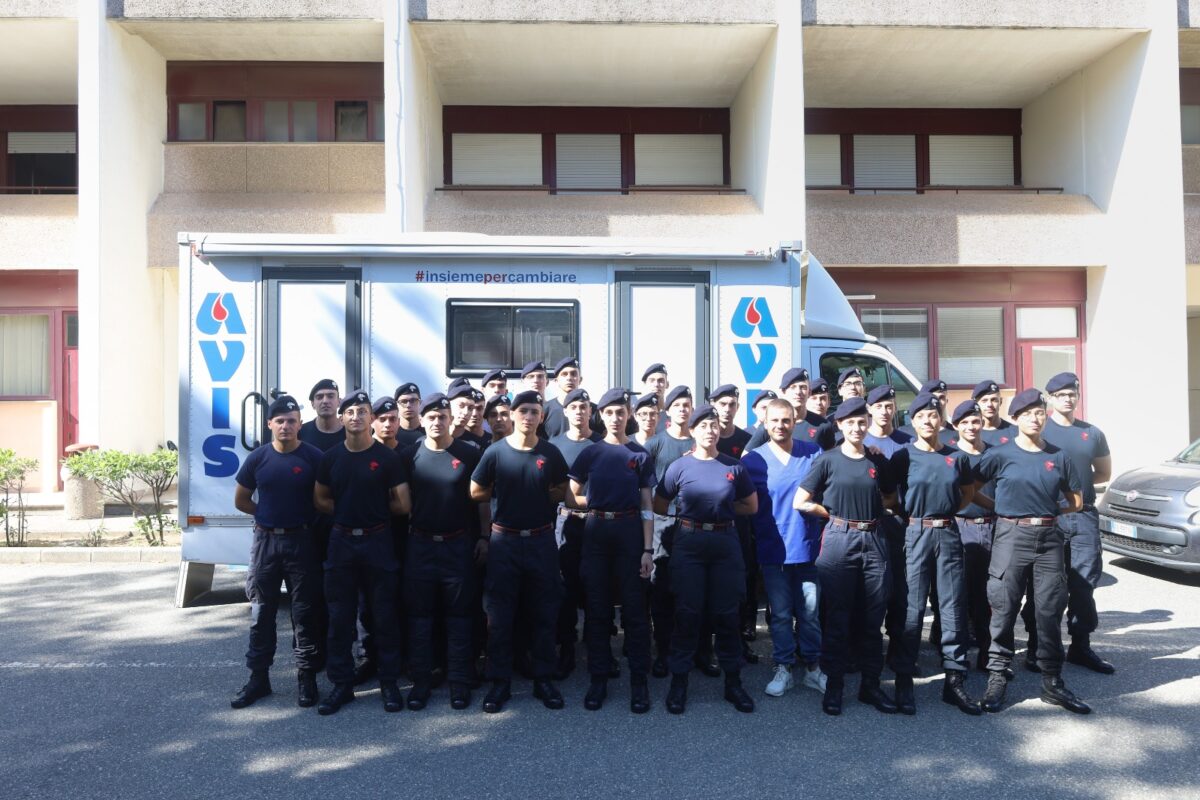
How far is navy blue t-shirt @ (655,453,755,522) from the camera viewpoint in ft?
16.7

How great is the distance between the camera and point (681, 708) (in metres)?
5.05

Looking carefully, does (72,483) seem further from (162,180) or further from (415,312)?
(415,312)

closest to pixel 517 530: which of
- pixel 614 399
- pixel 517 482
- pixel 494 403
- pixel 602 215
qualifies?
pixel 517 482

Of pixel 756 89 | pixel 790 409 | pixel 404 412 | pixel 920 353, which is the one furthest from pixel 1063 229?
pixel 404 412

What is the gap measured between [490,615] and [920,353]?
11972 mm

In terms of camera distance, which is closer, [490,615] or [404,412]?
[490,615]

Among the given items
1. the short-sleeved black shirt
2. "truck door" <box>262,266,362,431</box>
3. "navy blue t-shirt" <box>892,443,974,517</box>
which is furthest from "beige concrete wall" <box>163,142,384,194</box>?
"navy blue t-shirt" <box>892,443,974,517</box>

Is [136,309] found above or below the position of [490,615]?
above

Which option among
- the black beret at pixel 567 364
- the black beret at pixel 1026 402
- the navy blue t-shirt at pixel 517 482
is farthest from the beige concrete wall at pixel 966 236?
the navy blue t-shirt at pixel 517 482

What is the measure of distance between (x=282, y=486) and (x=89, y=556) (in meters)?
5.90

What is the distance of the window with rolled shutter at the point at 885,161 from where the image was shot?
1590 centimetres

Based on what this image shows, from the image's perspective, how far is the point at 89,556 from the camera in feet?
31.8

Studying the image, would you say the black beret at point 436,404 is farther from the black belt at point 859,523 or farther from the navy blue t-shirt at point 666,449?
the black belt at point 859,523

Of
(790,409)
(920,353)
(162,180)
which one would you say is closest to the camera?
(790,409)
